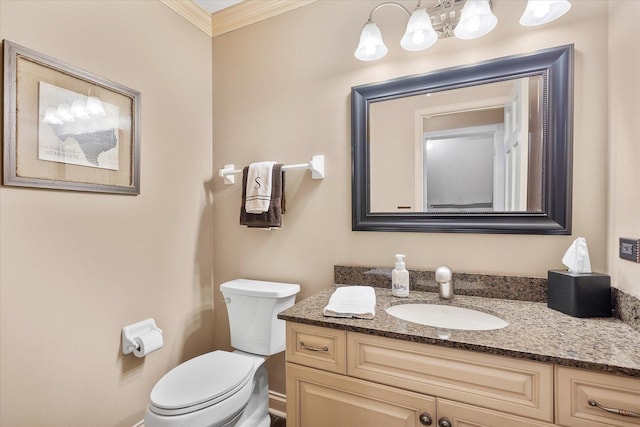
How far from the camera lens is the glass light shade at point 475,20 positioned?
1.21 meters

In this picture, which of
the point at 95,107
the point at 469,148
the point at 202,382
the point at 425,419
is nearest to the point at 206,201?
the point at 95,107

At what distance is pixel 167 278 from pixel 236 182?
71 centimetres

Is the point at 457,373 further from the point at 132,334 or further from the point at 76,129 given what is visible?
the point at 76,129

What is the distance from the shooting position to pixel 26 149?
3.87 ft

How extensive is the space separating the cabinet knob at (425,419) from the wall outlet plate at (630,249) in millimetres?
843

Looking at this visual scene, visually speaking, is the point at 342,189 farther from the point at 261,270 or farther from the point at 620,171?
the point at 620,171

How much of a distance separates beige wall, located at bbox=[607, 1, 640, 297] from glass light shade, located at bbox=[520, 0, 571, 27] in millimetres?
192

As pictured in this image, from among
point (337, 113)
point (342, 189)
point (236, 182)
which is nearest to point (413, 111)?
point (337, 113)

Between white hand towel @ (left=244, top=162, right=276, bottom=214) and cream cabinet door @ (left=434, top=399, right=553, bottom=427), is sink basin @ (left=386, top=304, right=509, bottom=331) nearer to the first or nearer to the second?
cream cabinet door @ (left=434, top=399, right=553, bottom=427)

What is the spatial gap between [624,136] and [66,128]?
2192 mm

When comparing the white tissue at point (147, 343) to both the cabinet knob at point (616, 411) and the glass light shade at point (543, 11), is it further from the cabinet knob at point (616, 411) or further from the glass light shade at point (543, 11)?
the glass light shade at point (543, 11)

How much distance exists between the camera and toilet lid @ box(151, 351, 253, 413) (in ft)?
3.88

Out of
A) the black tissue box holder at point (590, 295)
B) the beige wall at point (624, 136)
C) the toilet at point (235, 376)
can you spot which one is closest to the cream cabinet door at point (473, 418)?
the black tissue box holder at point (590, 295)

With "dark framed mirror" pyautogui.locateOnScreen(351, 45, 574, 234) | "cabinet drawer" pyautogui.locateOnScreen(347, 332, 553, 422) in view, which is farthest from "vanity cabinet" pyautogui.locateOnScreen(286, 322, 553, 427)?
"dark framed mirror" pyautogui.locateOnScreen(351, 45, 574, 234)
